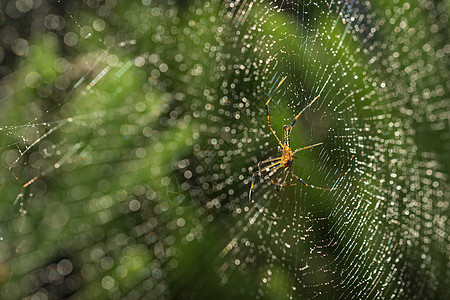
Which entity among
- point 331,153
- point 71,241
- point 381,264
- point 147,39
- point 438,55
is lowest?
point 71,241

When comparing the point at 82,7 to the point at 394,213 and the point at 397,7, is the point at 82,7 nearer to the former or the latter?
the point at 397,7

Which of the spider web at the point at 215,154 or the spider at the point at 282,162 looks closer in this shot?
the spider web at the point at 215,154

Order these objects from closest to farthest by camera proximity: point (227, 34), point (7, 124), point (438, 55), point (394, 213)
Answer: point (7, 124) → point (227, 34) → point (394, 213) → point (438, 55)

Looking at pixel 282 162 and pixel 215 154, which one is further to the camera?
pixel 282 162

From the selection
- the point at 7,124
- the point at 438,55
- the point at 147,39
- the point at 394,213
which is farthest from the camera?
the point at 438,55

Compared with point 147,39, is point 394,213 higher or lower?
lower

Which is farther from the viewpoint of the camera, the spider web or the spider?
the spider

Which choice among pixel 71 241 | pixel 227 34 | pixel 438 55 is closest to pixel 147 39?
pixel 227 34

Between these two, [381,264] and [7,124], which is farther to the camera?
[381,264]
